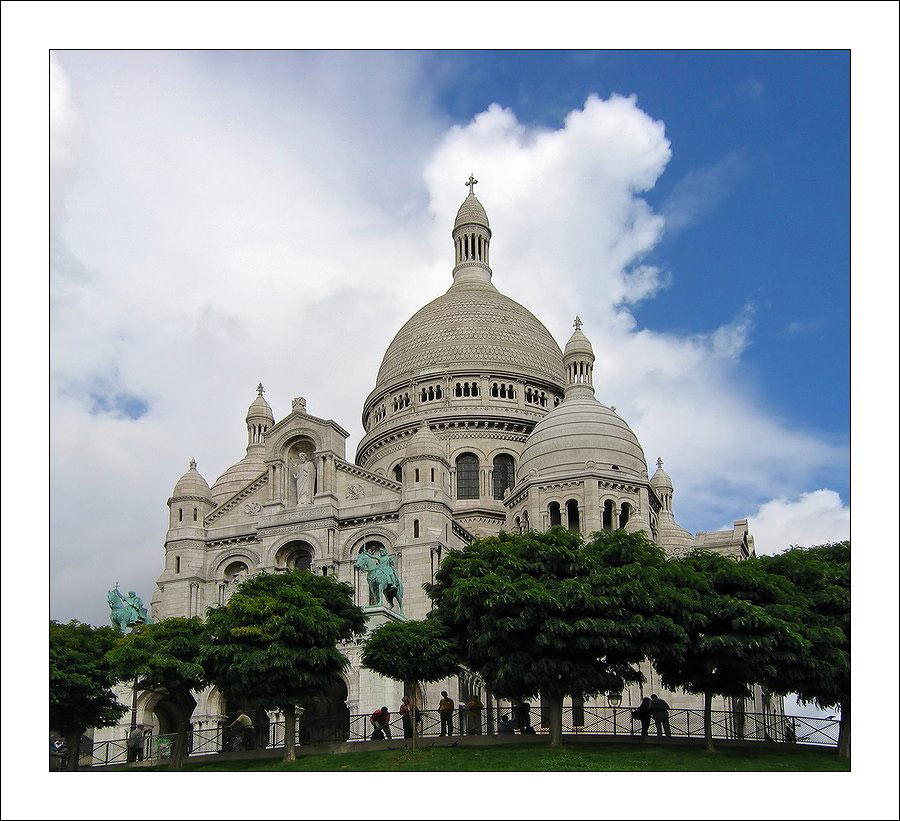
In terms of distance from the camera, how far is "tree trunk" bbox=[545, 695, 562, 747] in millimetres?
42853

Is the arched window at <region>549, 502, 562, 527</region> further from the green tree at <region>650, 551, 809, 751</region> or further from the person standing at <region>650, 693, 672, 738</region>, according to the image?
the person standing at <region>650, 693, 672, 738</region>

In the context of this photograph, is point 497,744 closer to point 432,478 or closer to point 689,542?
point 432,478

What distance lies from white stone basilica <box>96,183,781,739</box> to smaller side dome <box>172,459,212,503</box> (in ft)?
0.28

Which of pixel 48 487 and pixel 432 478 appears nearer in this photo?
pixel 48 487

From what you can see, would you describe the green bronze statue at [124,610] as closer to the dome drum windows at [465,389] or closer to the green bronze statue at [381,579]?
the green bronze statue at [381,579]

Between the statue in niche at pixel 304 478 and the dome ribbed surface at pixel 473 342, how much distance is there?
21656mm

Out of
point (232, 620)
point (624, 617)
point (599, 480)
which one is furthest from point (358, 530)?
point (624, 617)

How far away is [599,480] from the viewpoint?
7169cm

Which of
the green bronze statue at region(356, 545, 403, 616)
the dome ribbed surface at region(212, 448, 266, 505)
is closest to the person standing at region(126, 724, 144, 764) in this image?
the green bronze statue at region(356, 545, 403, 616)

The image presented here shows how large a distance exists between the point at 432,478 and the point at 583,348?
912 inches

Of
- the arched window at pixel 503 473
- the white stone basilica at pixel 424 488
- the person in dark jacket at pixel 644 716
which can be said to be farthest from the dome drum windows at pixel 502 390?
the person in dark jacket at pixel 644 716

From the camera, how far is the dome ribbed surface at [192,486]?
235 feet

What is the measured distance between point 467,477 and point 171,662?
4260 cm

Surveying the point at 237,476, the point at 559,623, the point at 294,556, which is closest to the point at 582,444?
the point at 294,556
